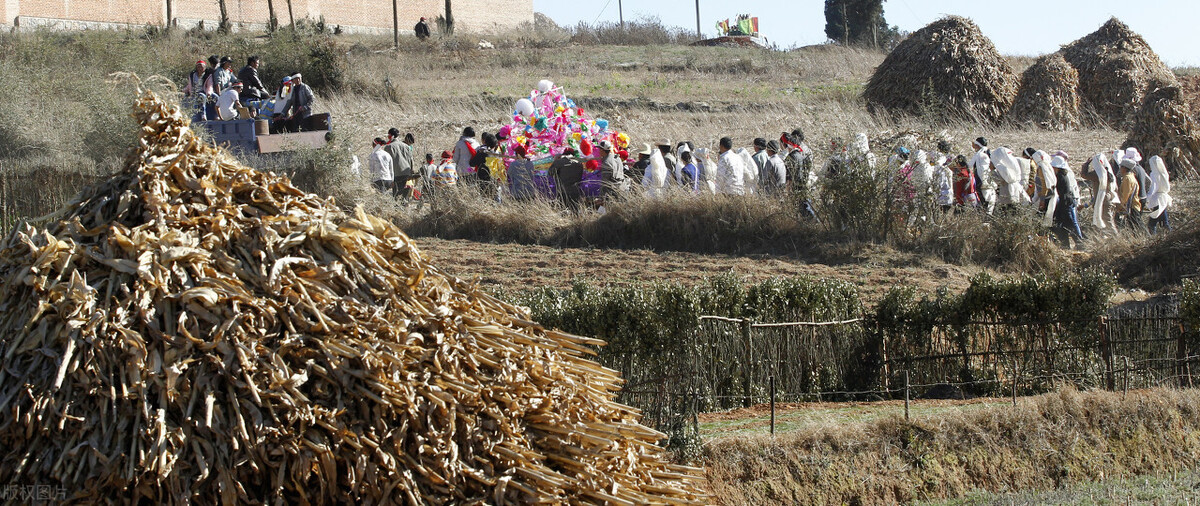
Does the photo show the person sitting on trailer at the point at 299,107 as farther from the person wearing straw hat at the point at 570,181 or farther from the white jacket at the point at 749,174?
the white jacket at the point at 749,174

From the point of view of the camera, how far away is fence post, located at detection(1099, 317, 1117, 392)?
838 centimetres

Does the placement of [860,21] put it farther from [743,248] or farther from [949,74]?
[743,248]

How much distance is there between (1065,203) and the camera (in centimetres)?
1399

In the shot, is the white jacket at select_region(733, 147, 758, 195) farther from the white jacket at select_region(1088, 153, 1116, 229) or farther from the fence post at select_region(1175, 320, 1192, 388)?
the fence post at select_region(1175, 320, 1192, 388)

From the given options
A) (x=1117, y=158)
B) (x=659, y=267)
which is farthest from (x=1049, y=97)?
(x=659, y=267)

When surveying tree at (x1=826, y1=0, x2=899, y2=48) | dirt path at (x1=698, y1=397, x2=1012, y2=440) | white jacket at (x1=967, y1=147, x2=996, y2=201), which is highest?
tree at (x1=826, y1=0, x2=899, y2=48)

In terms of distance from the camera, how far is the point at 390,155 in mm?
15539

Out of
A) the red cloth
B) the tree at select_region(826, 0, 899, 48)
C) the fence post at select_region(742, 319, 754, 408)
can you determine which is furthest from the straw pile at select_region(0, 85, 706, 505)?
the tree at select_region(826, 0, 899, 48)

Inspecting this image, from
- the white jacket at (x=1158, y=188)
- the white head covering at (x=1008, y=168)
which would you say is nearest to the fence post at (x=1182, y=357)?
the white head covering at (x=1008, y=168)

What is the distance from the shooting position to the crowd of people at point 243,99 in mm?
15188

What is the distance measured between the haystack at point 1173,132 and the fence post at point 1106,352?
9.73 meters

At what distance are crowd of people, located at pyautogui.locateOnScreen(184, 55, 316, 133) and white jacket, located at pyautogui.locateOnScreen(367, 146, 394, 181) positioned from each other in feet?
3.65

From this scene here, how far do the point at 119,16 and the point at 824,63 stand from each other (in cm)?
2518

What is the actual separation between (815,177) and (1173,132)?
24.5ft
